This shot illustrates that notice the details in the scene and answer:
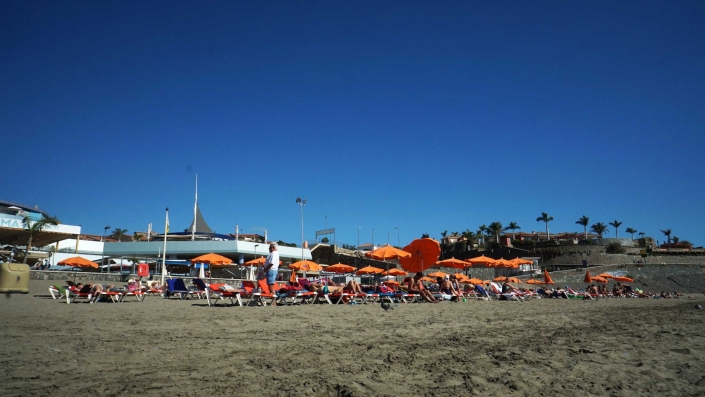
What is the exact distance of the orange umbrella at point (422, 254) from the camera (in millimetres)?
14398

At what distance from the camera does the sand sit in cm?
314

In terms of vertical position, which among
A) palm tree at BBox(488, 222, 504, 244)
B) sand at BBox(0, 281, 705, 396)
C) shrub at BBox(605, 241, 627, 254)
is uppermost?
palm tree at BBox(488, 222, 504, 244)

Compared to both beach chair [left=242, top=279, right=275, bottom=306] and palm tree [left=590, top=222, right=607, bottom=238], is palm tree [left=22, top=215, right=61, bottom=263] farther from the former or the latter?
palm tree [left=590, top=222, right=607, bottom=238]

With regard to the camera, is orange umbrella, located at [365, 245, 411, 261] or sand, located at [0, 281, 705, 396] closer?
sand, located at [0, 281, 705, 396]

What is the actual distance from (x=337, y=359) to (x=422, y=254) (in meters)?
10.8

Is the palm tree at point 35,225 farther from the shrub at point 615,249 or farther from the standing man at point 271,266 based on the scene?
the shrub at point 615,249

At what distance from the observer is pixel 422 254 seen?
1454cm

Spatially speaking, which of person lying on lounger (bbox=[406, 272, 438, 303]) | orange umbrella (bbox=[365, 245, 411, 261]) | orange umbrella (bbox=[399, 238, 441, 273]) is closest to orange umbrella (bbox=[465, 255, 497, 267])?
orange umbrella (bbox=[365, 245, 411, 261])

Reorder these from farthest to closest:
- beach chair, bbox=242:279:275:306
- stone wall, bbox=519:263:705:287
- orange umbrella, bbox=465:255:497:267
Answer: stone wall, bbox=519:263:705:287
orange umbrella, bbox=465:255:497:267
beach chair, bbox=242:279:275:306

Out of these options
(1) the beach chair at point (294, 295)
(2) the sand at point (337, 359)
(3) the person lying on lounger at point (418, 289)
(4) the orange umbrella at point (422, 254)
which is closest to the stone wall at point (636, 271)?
(4) the orange umbrella at point (422, 254)

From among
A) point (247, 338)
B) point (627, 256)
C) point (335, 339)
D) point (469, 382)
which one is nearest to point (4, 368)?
point (247, 338)

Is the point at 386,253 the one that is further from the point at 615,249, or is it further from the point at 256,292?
the point at 615,249

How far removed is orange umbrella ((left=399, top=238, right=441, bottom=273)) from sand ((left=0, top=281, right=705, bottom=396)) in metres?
7.97

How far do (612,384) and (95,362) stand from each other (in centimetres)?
427
